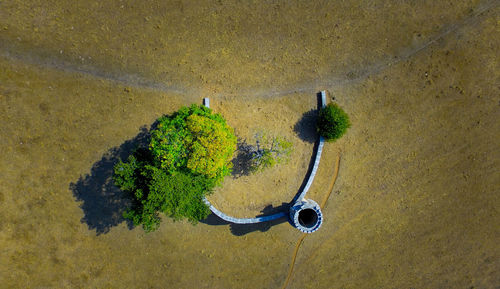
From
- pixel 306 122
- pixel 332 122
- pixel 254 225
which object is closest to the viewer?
pixel 332 122

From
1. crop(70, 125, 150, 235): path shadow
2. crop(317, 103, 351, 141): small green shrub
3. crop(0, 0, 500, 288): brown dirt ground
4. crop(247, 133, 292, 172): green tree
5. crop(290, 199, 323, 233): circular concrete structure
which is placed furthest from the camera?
crop(70, 125, 150, 235): path shadow

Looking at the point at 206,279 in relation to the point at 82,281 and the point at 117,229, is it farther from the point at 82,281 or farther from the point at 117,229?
the point at 82,281

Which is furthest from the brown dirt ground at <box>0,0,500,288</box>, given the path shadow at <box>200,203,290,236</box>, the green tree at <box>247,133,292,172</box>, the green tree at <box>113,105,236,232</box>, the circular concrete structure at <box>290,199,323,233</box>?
the green tree at <box>113,105,236,232</box>

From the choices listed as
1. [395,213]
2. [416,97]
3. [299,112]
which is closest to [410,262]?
[395,213]

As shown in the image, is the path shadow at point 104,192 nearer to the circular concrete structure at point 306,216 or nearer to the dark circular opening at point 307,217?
the circular concrete structure at point 306,216

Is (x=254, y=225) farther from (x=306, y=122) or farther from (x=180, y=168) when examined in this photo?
(x=306, y=122)

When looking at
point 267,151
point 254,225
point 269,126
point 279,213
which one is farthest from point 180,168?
point 279,213

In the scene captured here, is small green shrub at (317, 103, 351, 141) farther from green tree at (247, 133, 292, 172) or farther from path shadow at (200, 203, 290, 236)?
path shadow at (200, 203, 290, 236)
